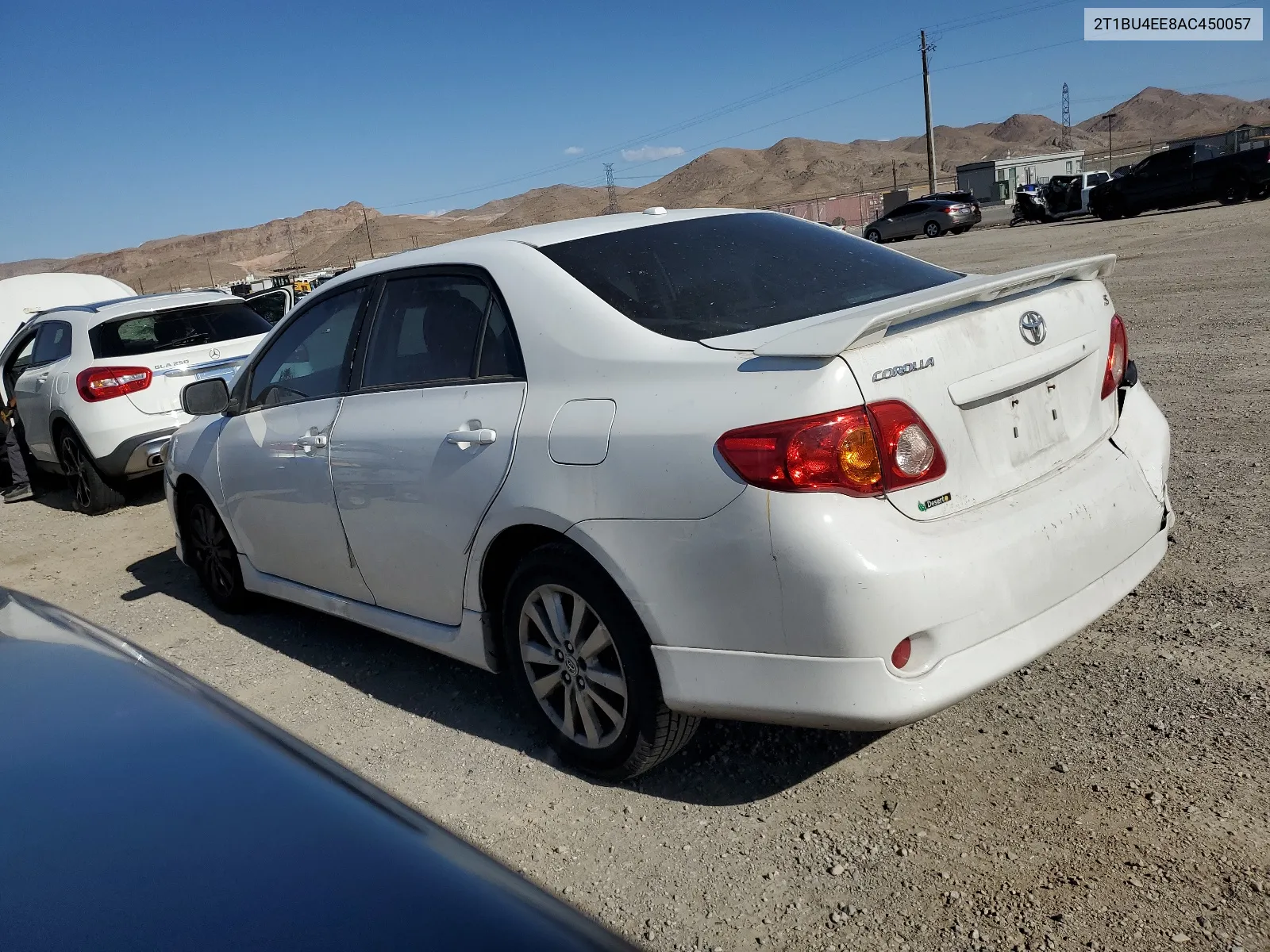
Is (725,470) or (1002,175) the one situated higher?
(1002,175)

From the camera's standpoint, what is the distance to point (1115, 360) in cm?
324

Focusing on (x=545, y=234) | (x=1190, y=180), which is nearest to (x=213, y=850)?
(x=545, y=234)

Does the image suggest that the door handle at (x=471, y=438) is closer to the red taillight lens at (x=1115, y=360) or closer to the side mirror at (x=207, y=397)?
the red taillight lens at (x=1115, y=360)

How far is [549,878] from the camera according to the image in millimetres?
2820

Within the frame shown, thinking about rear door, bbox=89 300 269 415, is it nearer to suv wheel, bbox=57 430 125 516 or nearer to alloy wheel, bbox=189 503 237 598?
suv wheel, bbox=57 430 125 516

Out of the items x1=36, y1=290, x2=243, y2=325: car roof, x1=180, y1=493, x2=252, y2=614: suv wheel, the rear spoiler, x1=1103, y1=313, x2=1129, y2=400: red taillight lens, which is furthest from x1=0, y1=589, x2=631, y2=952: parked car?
x1=36, y1=290, x2=243, y2=325: car roof

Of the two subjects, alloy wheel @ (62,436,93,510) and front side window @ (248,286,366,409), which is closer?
front side window @ (248,286,366,409)

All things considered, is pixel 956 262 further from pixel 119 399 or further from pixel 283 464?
pixel 283 464

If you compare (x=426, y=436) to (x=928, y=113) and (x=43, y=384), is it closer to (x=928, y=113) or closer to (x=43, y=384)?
(x=43, y=384)

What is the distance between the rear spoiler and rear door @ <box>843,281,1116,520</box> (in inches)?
1.5

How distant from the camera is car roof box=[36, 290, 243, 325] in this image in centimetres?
834

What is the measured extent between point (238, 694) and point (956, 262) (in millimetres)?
19621

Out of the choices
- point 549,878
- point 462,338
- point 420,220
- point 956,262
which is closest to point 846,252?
point 462,338

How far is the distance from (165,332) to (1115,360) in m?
7.40
